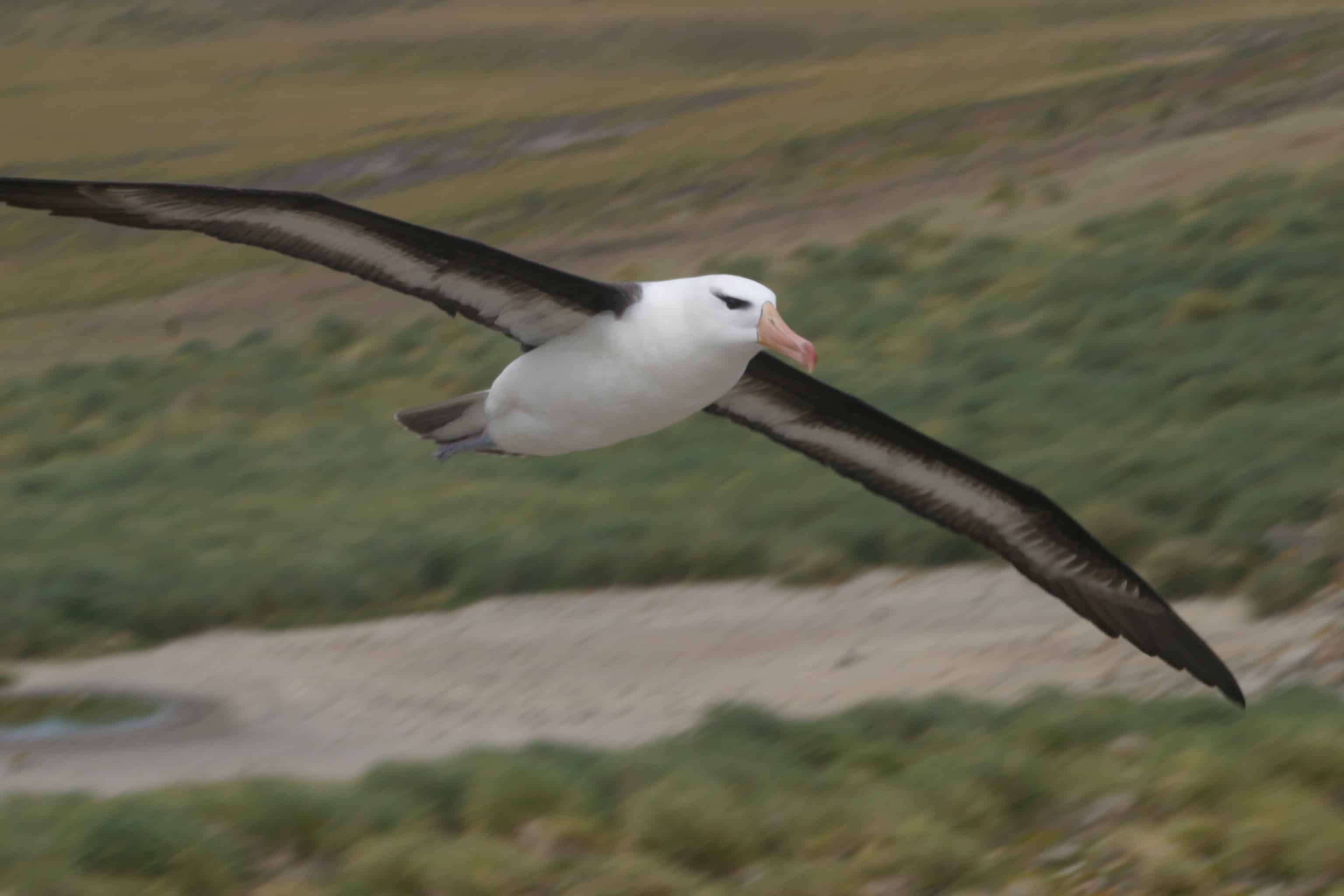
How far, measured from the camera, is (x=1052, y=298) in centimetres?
2642

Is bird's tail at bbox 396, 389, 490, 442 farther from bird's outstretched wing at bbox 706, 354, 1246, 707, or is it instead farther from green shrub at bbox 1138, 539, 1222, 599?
green shrub at bbox 1138, 539, 1222, 599

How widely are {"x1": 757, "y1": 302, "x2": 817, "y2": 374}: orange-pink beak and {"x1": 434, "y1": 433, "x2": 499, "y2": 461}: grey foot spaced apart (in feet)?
5.77

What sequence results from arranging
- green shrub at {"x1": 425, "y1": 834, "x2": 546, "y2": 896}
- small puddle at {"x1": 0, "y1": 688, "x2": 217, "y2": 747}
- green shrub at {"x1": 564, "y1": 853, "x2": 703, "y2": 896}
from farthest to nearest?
1. small puddle at {"x1": 0, "y1": 688, "x2": 217, "y2": 747}
2. green shrub at {"x1": 564, "y1": 853, "x2": 703, "y2": 896}
3. green shrub at {"x1": 425, "y1": 834, "x2": 546, "y2": 896}

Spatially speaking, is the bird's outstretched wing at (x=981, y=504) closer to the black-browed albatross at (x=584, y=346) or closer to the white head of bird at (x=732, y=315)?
the black-browed albatross at (x=584, y=346)

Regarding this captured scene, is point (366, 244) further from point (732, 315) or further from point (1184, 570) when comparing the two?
point (1184, 570)

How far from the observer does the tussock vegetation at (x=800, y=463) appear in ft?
59.1

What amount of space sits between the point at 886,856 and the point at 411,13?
195 ft

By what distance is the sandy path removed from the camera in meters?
15.2

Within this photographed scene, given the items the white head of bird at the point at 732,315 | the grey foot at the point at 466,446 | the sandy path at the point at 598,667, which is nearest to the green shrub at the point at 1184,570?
the sandy path at the point at 598,667

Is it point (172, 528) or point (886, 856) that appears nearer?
point (886, 856)

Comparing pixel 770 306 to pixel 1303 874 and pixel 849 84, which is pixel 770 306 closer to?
pixel 1303 874

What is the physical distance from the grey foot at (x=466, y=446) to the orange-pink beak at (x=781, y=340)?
1759mm

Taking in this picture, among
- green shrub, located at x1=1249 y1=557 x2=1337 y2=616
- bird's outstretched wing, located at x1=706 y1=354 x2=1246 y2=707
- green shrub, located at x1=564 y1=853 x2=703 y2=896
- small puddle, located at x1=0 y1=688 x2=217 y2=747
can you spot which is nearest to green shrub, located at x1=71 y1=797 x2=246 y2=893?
green shrub, located at x1=564 y1=853 x2=703 y2=896

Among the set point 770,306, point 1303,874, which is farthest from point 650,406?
point 1303,874
